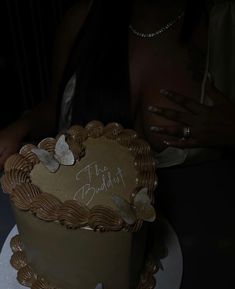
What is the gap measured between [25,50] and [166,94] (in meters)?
0.97

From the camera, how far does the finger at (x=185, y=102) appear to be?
977mm

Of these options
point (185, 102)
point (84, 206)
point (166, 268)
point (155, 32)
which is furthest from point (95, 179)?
point (155, 32)

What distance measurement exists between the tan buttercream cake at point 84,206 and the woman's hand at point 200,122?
0.20 meters

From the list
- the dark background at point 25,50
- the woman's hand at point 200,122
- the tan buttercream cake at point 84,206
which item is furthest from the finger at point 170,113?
the dark background at point 25,50

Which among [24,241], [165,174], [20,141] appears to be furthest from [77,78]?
[24,241]

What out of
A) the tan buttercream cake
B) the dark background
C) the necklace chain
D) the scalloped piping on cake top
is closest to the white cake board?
the tan buttercream cake

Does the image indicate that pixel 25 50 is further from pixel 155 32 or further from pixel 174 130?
pixel 174 130

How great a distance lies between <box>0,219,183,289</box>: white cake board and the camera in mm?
801

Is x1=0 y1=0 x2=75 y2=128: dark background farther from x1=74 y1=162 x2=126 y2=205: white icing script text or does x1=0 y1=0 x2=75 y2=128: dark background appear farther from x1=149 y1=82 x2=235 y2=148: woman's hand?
x1=74 y1=162 x2=126 y2=205: white icing script text

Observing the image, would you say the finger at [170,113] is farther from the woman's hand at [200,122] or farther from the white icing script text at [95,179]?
the white icing script text at [95,179]

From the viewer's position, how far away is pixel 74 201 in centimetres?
69

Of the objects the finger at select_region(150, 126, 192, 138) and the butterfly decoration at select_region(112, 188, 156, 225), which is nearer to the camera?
the butterfly decoration at select_region(112, 188, 156, 225)

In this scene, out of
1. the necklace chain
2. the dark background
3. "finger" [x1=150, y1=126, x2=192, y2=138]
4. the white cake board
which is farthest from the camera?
the dark background

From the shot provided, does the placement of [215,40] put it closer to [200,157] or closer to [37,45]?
[200,157]
